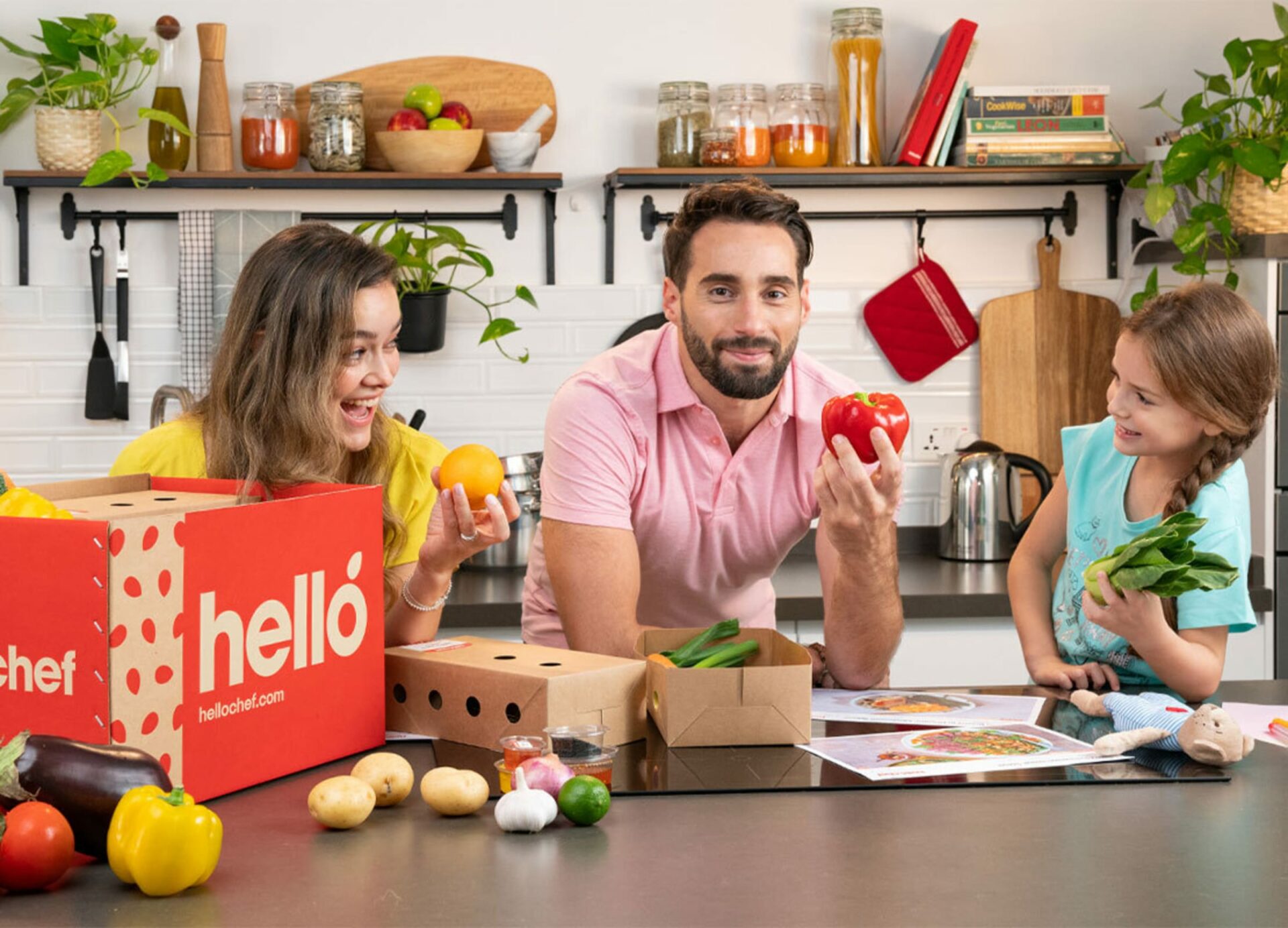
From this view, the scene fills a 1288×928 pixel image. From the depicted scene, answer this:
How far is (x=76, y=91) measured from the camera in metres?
3.47

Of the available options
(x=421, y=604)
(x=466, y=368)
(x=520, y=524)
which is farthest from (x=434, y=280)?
(x=421, y=604)

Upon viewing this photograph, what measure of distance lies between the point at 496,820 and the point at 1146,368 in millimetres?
1219

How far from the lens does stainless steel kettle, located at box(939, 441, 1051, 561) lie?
11.7 ft

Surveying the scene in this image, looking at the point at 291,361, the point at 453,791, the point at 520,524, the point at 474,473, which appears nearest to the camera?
the point at 453,791

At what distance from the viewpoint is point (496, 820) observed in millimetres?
1362

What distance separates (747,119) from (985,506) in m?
1.08

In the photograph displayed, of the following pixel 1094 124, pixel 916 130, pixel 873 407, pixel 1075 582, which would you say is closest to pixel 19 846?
pixel 873 407

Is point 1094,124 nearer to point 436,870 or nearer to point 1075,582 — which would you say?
point 1075,582

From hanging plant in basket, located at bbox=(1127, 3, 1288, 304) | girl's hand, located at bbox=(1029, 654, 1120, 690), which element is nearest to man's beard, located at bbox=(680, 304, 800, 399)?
girl's hand, located at bbox=(1029, 654, 1120, 690)

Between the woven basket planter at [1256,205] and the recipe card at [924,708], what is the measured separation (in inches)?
75.2

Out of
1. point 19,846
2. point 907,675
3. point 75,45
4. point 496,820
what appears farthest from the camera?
point 75,45

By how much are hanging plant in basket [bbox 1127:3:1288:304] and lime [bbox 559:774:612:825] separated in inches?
95.3

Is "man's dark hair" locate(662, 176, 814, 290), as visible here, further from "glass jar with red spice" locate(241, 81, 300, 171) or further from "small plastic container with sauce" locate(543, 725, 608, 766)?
"glass jar with red spice" locate(241, 81, 300, 171)

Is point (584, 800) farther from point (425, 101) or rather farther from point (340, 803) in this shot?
point (425, 101)
